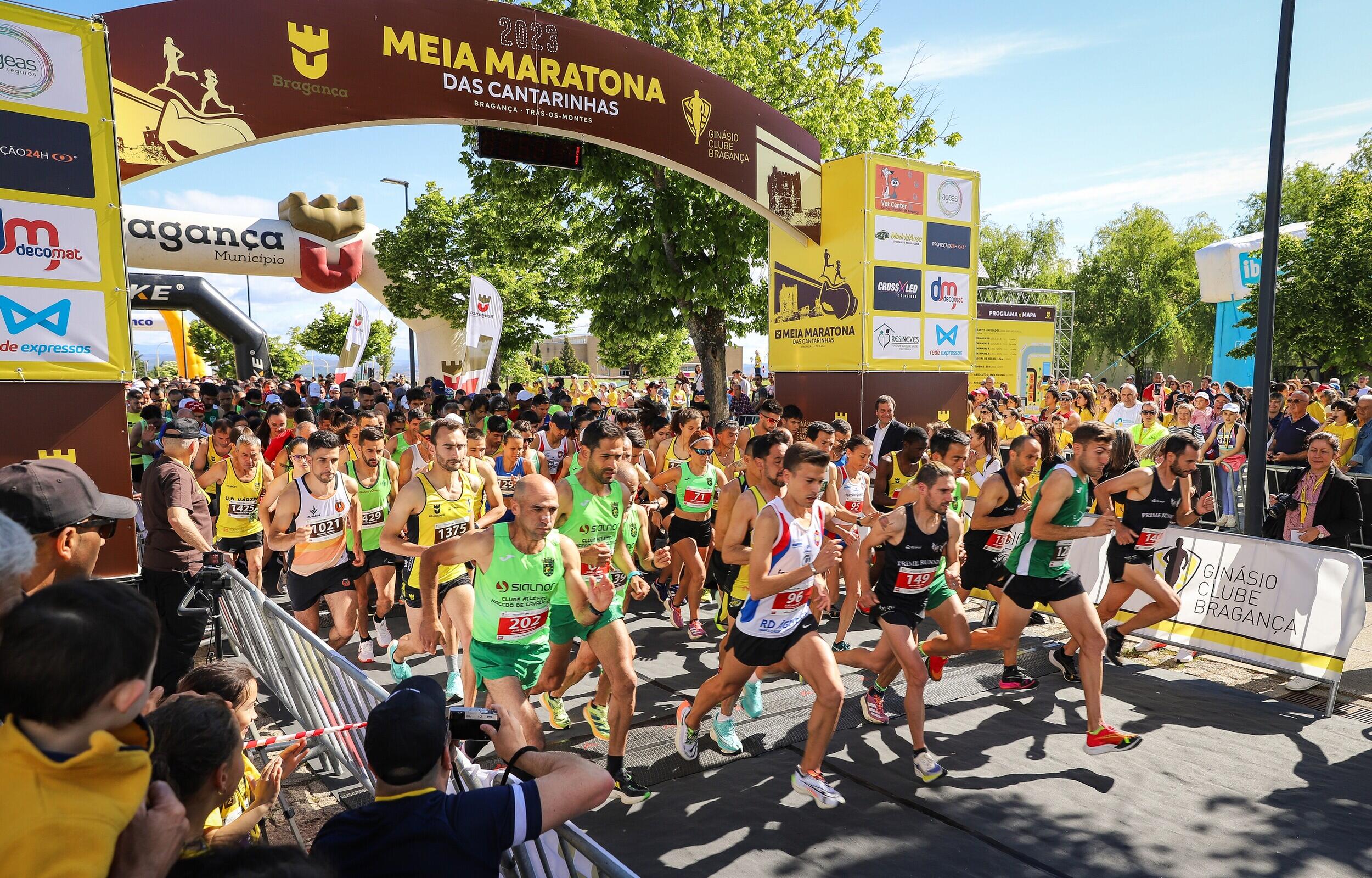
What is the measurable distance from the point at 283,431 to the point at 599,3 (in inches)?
478

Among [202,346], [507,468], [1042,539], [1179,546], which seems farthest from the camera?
[202,346]

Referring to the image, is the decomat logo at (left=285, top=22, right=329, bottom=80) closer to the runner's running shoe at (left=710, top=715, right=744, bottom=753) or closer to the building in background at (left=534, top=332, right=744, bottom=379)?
the runner's running shoe at (left=710, top=715, right=744, bottom=753)

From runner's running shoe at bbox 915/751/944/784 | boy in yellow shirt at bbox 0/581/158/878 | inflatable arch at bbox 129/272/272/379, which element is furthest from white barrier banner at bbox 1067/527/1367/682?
inflatable arch at bbox 129/272/272/379

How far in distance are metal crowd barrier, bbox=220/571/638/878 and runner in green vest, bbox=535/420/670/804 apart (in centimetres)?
127

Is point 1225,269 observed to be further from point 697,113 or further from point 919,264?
point 697,113

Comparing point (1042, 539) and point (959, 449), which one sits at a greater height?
point (959, 449)

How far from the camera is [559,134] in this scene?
9.52 m

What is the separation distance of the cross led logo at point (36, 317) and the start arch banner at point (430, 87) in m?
2.35

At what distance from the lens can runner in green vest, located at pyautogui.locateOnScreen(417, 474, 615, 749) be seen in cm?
430

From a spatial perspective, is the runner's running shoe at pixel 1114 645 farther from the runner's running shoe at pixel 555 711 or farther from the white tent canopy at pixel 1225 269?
the white tent canopy at pixel 1225 269

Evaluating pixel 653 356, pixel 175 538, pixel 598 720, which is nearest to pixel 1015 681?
pixel 598 720

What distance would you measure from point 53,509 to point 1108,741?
5.80 m

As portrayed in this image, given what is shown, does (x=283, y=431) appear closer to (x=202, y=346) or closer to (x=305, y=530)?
(x=305, y=530)

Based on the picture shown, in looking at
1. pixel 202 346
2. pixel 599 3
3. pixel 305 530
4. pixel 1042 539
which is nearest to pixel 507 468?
pixel 305 530
